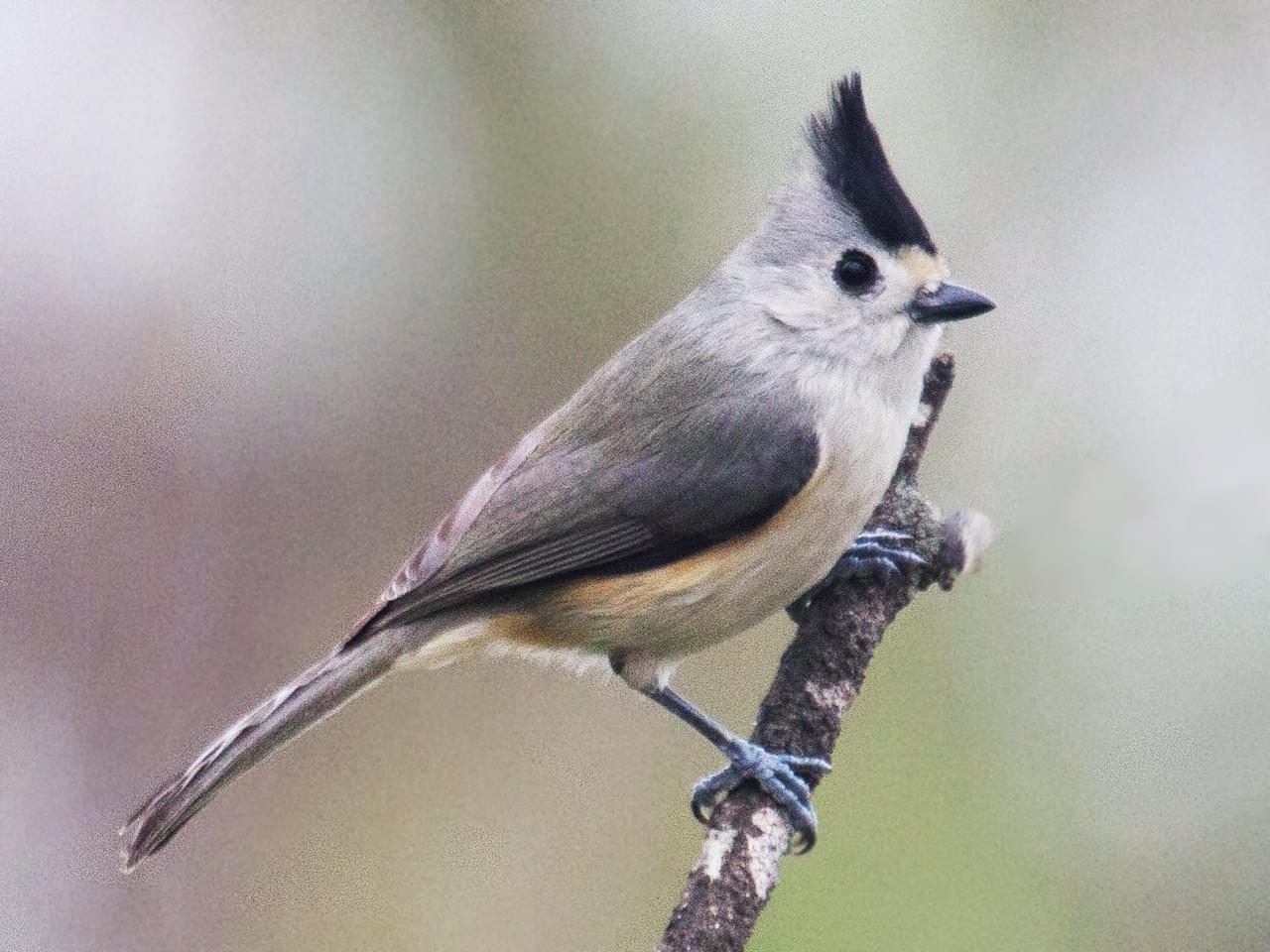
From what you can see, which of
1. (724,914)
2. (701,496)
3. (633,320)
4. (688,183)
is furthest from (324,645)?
(724,914)

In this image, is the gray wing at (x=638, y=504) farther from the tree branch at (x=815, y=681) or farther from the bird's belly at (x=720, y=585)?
the tree branch at (x=815, y=681)

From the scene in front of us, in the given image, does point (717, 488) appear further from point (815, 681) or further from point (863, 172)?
point (863, 172)

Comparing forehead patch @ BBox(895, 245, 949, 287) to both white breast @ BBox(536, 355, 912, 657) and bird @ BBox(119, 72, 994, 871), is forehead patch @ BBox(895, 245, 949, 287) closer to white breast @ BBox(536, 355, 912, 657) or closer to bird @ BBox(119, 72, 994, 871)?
bird @ BBox(119, 72, 994, 871)

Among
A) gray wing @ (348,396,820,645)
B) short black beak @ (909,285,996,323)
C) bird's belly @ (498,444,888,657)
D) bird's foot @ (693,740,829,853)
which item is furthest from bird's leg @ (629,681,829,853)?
short black beak @ (909,285,996,323)

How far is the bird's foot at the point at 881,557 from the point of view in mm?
2621

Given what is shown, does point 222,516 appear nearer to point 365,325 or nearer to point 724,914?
point 365,325

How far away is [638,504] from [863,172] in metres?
0.65

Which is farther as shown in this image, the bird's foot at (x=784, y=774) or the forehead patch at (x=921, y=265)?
the forehead patch at (x=921, y=265)

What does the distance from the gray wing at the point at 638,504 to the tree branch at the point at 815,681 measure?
224mm

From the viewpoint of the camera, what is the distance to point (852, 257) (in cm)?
259

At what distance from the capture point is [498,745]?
4148mm

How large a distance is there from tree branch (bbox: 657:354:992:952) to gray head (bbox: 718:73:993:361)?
218 millimetres

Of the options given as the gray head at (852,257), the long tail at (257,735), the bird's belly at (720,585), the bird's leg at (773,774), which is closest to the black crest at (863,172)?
the gray head at (852,257)

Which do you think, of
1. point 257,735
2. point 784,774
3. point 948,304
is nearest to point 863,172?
point 948,304
